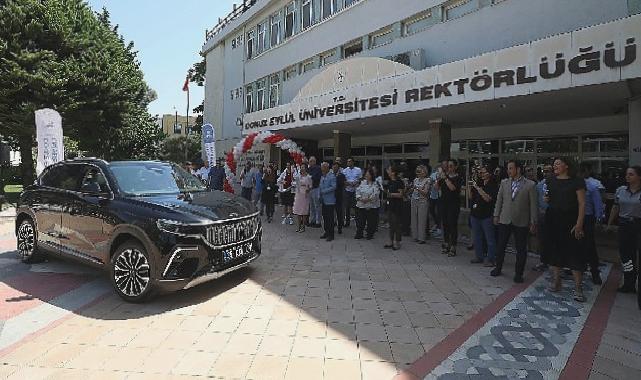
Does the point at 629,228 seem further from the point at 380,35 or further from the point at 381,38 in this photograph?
the point at 380,35

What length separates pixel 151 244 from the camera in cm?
472

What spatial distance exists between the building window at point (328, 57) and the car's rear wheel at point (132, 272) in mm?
15478

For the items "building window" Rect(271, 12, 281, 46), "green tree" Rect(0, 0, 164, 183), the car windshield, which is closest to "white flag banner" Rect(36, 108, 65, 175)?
Answer: "green tree" Rect(0, 0, 164, 183)

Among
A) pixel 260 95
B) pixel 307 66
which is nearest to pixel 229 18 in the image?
pixel 260 95

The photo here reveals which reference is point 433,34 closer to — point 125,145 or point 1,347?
point 1,347

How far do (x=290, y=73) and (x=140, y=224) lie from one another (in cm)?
1845

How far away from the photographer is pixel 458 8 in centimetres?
1301

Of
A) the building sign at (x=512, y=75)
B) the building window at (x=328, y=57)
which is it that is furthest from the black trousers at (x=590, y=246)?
the building window at (x=328, y=57)

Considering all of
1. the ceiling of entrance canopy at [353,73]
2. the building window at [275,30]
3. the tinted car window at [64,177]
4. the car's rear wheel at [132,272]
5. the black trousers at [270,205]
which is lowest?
the car's rear wheel at [132,272]

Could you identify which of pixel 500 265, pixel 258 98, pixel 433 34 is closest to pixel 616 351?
pixel 500 265

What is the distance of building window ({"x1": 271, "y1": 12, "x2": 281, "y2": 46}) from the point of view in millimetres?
22903

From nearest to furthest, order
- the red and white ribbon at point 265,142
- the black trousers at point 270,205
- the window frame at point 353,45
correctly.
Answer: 1. the black trousers at point 270,205
2. the red and white ribbon at point 265,142
3. the window frame at point 353,45

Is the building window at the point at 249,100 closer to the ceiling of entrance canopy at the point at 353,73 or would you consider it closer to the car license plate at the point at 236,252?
the ceiling of entrance canopy at the point at 353,73

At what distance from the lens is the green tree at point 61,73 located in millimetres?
16359
